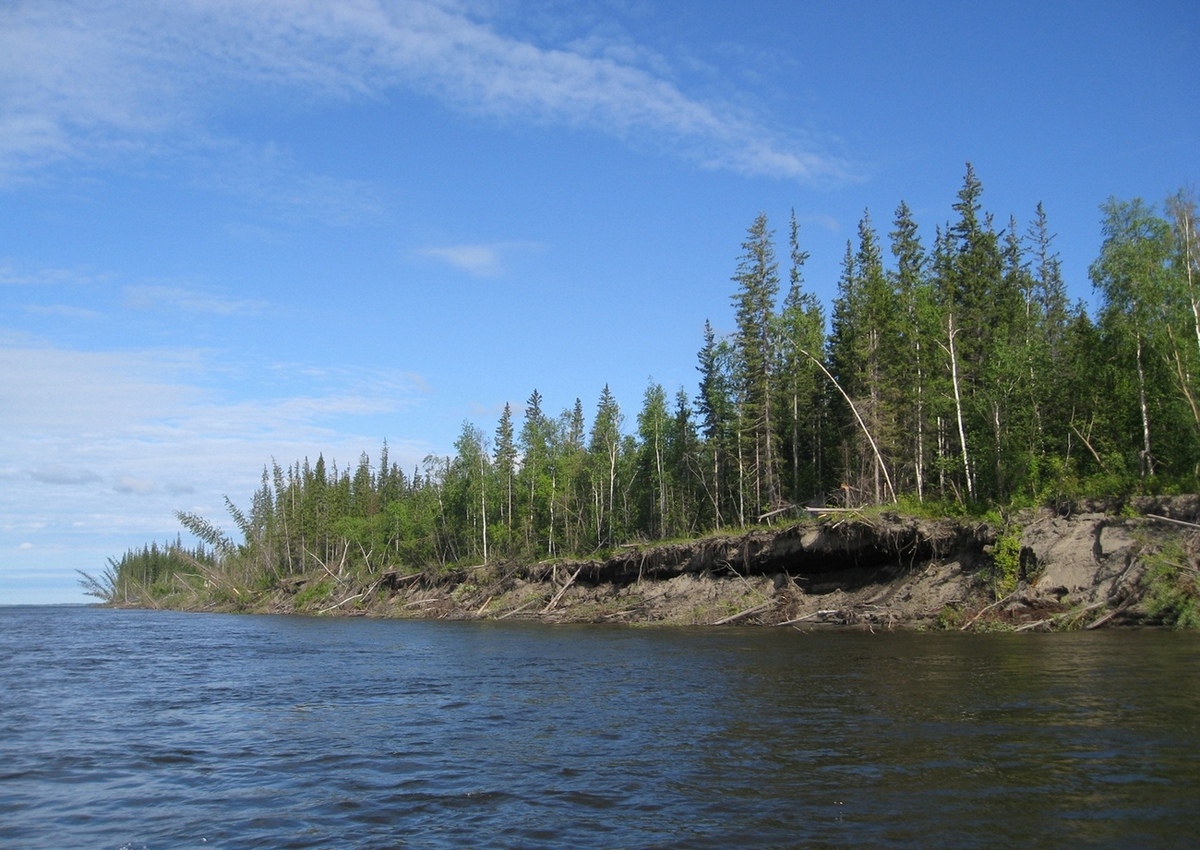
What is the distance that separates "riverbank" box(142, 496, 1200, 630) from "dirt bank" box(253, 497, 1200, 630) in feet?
0.21

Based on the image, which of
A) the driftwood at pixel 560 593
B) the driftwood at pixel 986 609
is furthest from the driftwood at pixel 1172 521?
the driftwood at pixel 560 593

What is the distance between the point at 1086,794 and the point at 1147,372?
36.2m

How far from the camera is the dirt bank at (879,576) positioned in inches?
1320

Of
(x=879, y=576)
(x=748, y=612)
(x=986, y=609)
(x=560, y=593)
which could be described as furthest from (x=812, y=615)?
(x=560, y=593)

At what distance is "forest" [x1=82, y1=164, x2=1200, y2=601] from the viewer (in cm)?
3853

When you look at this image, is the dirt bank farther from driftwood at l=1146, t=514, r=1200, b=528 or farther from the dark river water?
the dark river water

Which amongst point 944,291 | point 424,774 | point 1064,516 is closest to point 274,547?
point 944,291

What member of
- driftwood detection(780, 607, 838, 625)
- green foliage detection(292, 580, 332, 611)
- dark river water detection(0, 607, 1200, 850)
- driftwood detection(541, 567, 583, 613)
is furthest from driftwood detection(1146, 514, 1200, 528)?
green foliage detection(292, 580, 332, 611)

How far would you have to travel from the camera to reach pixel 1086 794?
10742 millimetres

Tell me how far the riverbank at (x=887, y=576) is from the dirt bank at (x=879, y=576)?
0.06 m

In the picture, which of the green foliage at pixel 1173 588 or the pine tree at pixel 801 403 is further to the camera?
the pine tree at pixel 801 403

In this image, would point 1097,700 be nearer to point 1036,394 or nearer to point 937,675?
point 937,675

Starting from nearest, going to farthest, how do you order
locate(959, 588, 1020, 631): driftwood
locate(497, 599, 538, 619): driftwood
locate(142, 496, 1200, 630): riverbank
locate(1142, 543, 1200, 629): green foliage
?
locate(1142, 543, 1200, 629): green foliage, locate(142, 496, 1200, 630): riverbank, locate(959, 588, 1020, 631): driftwood, locate(497, 599, 538, 619): driftwood

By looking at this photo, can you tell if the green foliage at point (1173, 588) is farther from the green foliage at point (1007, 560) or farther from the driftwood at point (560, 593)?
the driftwood at point (560, 593)
